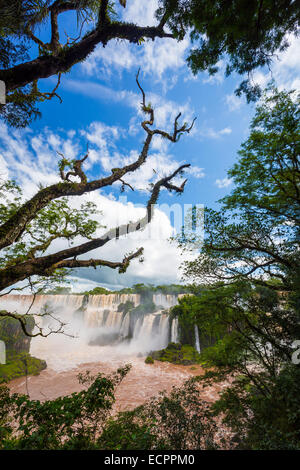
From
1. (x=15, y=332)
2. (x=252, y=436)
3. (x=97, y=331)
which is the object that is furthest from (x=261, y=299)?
(x=97, y=331)

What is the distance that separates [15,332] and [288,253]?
23997 millimetres

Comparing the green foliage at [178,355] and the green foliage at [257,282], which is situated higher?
the green foliage at [257,282]

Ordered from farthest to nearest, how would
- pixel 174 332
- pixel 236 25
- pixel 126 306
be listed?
1. pixel 126 306
2. pixel 174 332
3. pixel 236 25

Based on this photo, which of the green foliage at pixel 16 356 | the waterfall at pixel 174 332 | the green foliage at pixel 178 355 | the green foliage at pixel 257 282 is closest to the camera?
the green foliage at pixel 257 282

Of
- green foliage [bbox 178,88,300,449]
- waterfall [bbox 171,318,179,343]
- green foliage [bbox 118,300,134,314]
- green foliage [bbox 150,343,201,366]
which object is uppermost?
green foliage [bbox 178,88,300,449]

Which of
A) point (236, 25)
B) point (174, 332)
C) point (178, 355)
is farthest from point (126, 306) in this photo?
point (236, 25)

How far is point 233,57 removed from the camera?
3631 millimetres

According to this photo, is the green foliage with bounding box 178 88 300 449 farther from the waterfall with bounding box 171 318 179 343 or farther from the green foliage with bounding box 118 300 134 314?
the green foliage with bounding box 118 300 134 314

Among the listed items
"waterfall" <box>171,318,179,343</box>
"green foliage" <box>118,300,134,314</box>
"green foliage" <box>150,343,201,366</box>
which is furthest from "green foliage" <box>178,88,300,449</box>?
"green foliage" <box>118,300,134,314</box>

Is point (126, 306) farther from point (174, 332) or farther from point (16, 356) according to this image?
point (16, 356)

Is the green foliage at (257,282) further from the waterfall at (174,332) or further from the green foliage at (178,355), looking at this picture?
the waterfall at (174,332)

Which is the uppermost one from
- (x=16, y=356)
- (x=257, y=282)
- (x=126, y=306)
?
(x=257, y=282)

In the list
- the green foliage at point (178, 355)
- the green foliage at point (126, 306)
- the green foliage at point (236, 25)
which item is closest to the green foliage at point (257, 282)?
the green foliage at point (236, 25)
